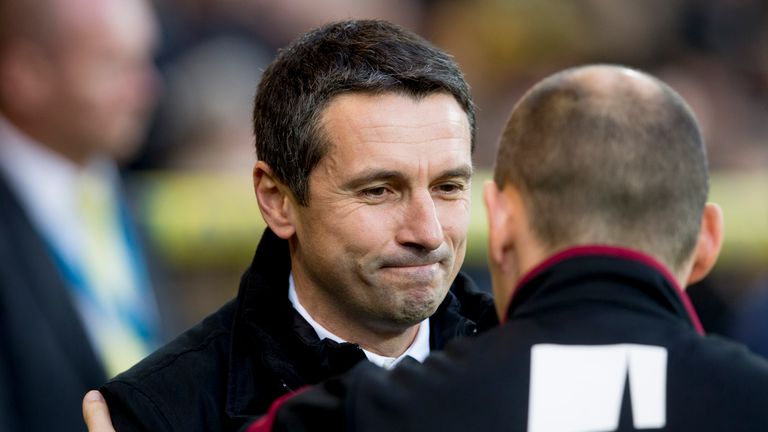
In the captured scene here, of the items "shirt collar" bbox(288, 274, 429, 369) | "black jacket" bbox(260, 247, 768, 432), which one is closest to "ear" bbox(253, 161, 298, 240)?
"shirt collar" bbox(288, 274, 429, 369)

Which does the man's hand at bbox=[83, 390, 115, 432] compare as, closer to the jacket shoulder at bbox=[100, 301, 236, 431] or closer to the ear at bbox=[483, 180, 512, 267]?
the jacket shoulder at bbox=[100, 301, 236, 431]

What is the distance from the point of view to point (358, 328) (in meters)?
2.82

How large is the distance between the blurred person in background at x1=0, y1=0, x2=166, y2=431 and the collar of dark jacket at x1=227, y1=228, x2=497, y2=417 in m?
1.93

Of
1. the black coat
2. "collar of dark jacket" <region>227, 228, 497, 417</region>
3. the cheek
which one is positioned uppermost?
the cheek

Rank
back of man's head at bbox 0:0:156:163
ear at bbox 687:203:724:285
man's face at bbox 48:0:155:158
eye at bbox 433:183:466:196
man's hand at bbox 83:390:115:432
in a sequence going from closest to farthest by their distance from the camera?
ear at bbox 687:203:724:285
man's hand at bbox 83:390:115:432
eye at bbox 433:183:466:196
back of man's head at bbox 0:0:156:163
man's face at bbox 48:0:155:158

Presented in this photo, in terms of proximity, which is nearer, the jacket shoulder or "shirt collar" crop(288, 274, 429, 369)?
the jacket shoulder

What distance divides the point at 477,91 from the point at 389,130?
4.65m

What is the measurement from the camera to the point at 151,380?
269cm

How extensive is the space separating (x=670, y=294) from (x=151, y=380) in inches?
48.4

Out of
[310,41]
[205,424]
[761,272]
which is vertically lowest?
[761,272]

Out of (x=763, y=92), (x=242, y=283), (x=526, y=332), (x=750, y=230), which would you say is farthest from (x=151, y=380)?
(x=763, y=92)

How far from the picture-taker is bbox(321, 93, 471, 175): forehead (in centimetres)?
276

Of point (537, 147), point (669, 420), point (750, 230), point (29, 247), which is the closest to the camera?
point (669, 420)

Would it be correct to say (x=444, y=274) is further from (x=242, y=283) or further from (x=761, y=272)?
(x=761, y=272)
